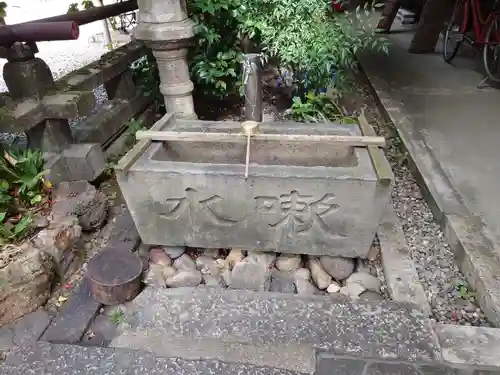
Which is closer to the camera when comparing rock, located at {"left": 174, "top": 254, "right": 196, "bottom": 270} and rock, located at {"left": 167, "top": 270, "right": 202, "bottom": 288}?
→ rock, located at {"left": 167, "top": 270, "right": 202, "bottom": 288}

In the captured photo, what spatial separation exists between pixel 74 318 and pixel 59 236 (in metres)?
0.55

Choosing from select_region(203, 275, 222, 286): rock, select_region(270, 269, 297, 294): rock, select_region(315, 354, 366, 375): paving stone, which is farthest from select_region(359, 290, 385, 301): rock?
select_region(203, 275, 222, 286): rock

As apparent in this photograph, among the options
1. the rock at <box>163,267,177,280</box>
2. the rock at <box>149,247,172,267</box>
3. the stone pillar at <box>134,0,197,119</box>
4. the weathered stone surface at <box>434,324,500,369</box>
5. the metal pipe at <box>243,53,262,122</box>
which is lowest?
the rock at <box>163,267,177,280</box>

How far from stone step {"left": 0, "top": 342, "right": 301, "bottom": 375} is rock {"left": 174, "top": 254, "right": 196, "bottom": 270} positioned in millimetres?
763

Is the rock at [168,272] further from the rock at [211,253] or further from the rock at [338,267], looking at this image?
the rock at [338,267]

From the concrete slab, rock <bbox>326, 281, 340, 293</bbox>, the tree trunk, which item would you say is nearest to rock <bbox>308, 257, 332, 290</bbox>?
rock <bbox>326, 281, 340, 293</bbox>

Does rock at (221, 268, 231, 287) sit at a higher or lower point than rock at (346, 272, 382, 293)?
lower

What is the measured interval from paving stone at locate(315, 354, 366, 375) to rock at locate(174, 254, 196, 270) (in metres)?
1.12

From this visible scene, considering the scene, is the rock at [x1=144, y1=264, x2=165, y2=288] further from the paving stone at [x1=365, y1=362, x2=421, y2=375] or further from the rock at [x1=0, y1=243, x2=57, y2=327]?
the paving stone at [x1=365, y1=362, x2=421, y2=375]

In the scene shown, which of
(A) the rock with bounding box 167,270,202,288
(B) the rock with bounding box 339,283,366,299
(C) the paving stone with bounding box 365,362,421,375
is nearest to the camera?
(C) the paving stone with bounding box 365,362,421,375

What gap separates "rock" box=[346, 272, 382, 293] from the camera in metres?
2.53

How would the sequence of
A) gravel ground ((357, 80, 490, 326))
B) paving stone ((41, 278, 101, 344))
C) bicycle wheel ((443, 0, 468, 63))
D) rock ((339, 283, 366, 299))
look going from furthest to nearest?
bicycle wheel ((443, 0, 468, 63))
rock ((339, 283, 366, 299))
gravel ground ((357, 80, 490, 326))
paving stone ((41, 278, 101, 344))

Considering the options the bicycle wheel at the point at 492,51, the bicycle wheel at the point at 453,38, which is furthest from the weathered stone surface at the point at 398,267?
the bicycle wheel at the point at 453,38

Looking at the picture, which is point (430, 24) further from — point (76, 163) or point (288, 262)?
point (76, 163)
